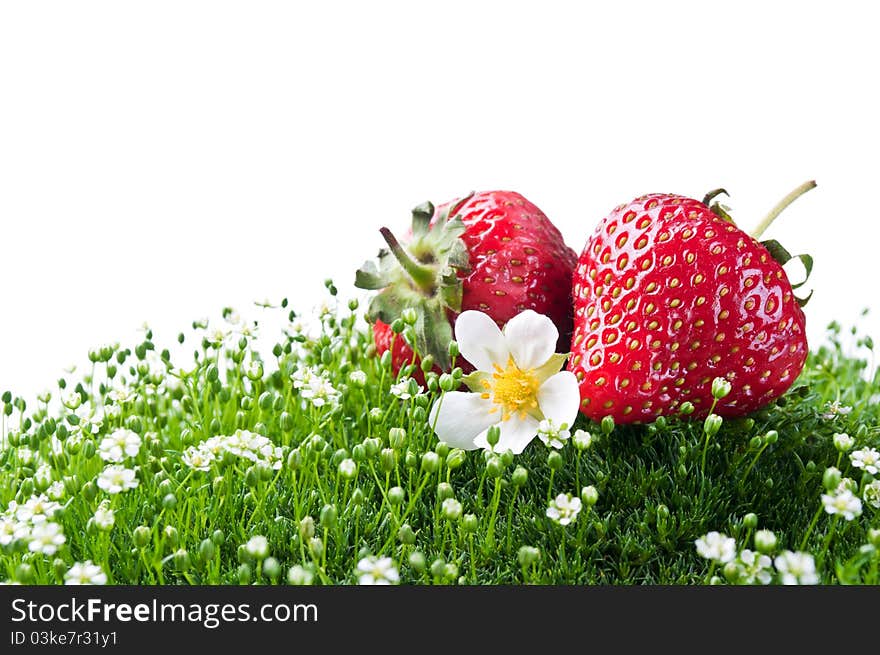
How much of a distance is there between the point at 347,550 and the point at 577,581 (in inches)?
13.1

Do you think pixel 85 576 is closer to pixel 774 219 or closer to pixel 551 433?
pixel 551 433

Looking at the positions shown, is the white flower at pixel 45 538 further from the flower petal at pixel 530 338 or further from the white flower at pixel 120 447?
the flower petal at pixel 530 338

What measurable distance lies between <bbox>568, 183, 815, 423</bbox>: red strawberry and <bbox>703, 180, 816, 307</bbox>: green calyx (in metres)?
0.05

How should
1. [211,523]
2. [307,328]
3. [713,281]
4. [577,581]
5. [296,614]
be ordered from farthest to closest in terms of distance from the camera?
[307,328] < [713,281] < [211,523] < [577,581] < [296,614]

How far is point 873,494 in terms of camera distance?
1554 millimetres

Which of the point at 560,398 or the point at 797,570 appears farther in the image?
the point at 560,398

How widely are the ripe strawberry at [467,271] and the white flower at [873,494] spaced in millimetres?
585

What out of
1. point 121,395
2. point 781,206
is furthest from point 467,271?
point 121,395

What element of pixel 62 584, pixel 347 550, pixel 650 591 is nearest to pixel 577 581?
pixel 650 591

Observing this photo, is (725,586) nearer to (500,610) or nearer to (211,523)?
(500,610)

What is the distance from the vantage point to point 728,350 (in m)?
1.70

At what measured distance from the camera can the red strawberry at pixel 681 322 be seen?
1.68 m

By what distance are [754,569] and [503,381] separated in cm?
61

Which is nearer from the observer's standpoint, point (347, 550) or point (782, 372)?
point (347, 550)
